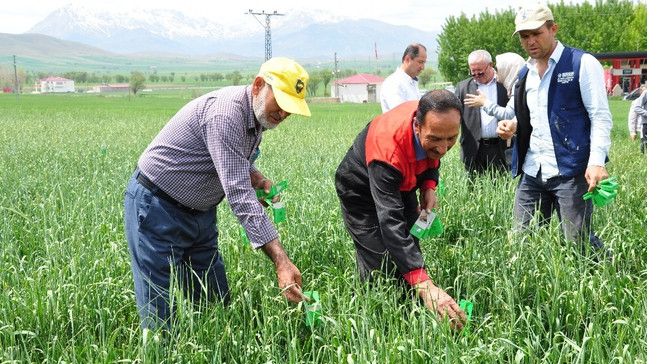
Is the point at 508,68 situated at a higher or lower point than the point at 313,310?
higher

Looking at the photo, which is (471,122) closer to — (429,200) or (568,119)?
(568,119)

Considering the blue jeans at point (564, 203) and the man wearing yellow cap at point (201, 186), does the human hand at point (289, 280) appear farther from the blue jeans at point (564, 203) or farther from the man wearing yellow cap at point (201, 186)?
the blue jeans at point (564, 203)

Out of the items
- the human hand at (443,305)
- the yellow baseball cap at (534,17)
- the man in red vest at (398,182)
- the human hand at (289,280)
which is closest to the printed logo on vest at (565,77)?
the yellow baseball cap at (534,17)

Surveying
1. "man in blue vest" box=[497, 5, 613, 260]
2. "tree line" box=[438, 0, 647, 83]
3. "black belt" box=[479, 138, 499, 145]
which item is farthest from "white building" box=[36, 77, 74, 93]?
"man in blue vest" box=[497, 5, 613, 260]

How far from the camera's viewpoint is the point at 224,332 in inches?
109

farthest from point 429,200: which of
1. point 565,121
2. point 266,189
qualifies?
point 565,121

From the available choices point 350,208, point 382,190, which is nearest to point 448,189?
point 350,208

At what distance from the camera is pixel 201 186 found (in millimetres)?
2949

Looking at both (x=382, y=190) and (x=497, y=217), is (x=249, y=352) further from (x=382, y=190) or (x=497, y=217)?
(x=497, y=217)

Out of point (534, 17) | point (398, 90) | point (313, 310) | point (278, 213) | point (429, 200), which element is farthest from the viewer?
point (398, 90)

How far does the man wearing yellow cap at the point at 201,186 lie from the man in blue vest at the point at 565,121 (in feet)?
5.52

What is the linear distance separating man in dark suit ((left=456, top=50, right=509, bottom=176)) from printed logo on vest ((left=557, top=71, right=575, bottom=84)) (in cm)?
214

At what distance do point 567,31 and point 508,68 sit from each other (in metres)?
52.2

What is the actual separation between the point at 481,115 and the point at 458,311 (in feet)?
11.9
